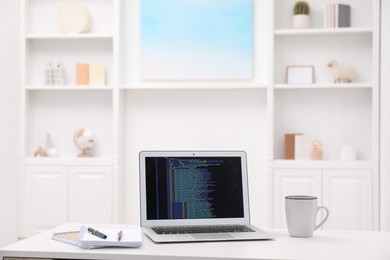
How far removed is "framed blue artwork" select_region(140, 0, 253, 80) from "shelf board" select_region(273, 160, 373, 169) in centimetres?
73

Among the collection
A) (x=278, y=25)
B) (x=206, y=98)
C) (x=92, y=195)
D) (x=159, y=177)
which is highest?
(x=278, y=25)

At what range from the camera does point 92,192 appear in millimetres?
4539

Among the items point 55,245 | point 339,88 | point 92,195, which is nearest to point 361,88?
point 339,88

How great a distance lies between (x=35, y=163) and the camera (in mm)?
4602

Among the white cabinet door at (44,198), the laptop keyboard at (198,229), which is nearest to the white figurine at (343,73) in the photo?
the white cabinet door at (44,198)

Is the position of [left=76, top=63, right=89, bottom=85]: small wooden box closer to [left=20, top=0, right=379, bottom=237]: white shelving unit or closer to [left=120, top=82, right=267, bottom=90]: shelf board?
[left=20, top=0, right=379, bottom=237]: white shelving unit

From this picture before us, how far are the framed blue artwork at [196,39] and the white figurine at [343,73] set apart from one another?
2.05 feet

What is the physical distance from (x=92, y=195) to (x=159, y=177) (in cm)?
244

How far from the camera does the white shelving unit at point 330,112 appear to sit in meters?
4.25

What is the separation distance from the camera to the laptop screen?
220cm

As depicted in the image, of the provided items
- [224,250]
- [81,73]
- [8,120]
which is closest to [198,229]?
[224,250]

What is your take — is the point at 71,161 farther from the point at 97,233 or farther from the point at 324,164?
the point at 97,233

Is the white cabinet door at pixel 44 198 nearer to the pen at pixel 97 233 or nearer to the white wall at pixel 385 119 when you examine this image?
the white wall at pixel 385 119

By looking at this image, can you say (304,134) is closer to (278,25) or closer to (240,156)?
(278,25)
